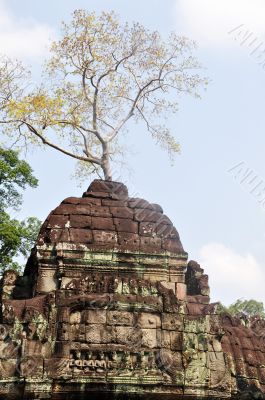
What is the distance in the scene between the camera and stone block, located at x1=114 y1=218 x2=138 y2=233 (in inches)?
309

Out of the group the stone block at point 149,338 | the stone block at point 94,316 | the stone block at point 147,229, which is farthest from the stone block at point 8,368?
the stone block at point 147,229

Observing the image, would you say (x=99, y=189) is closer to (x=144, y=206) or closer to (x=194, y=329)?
(x=144, y=206)

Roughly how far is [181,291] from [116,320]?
126 centimetres

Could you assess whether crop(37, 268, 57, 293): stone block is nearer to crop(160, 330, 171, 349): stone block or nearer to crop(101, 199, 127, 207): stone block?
crop(101, 199, 127, 207): stone block

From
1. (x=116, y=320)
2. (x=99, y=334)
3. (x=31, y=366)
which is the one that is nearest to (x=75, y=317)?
(x=99, y=334)

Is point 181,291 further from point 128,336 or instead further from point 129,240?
point 128,336

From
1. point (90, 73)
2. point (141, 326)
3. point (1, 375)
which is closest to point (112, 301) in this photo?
point (141, 326)

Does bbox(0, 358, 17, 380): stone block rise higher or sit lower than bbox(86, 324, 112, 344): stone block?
lower

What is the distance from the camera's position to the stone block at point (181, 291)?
25.0 ft

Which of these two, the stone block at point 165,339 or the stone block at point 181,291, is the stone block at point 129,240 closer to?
the stone block at point 181,291

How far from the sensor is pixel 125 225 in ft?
26.0

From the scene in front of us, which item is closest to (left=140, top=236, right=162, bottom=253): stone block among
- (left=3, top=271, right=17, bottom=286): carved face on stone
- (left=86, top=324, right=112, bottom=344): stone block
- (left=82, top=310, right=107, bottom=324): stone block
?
(left=82, top=310, right=107, bottom=324): stone block

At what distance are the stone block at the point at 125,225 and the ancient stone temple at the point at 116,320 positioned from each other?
20mm

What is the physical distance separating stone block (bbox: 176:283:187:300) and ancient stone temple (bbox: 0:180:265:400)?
0.05 ft
